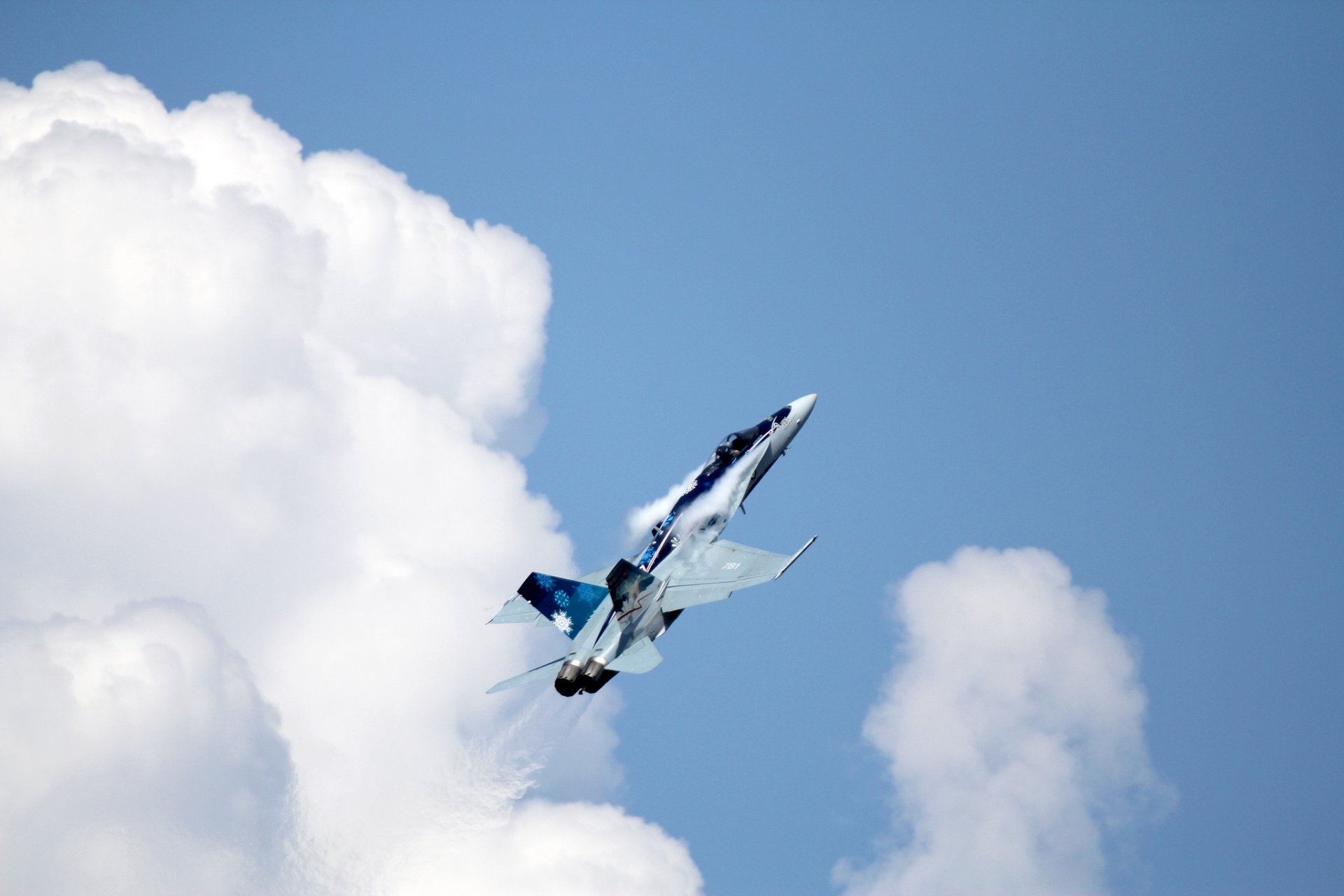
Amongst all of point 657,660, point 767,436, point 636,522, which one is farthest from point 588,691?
point 767,436

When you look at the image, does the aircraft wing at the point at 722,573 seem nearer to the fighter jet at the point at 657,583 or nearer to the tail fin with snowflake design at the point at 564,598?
the fighter jet at the point at 657,583

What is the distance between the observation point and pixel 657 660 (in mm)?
47188

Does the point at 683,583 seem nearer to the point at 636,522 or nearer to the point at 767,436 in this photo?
the point at 636,522

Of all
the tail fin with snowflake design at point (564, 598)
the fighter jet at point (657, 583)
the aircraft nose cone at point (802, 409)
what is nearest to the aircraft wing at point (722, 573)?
the fighter jet at point (657, 583)

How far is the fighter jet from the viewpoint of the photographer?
47.6 m

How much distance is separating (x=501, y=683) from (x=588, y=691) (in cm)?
335

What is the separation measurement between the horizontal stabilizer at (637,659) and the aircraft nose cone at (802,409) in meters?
18.2

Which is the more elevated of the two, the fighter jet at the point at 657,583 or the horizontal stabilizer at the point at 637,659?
the fighter jet at the point at 657,583

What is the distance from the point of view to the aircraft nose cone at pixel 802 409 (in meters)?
62.4

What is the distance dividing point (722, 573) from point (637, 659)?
23.8ft

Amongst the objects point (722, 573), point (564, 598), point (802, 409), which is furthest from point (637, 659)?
point (802, 409)

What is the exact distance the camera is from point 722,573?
175 ft

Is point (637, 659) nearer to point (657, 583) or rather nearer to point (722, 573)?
point (657, 583)

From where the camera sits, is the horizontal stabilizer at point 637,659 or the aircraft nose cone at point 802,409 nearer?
the horizontal stabilizer at point 637,659
